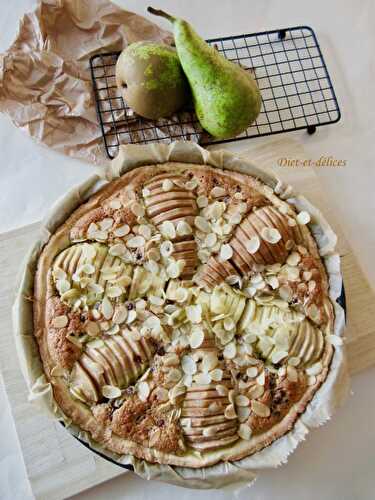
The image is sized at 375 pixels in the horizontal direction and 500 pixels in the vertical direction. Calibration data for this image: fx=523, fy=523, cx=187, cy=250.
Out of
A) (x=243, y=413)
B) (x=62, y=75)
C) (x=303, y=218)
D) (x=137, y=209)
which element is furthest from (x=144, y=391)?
(x=62, y=75)

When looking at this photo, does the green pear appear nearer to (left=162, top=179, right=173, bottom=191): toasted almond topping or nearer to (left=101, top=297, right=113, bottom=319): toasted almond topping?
(left=162, top=179, right=173, bottom=191): toasted almond topping

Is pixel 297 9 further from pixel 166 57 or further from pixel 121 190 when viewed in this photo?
pixel 121 190

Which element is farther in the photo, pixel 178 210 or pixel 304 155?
pixel 304 155

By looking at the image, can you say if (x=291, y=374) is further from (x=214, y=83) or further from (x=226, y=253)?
(x=214, y=83)

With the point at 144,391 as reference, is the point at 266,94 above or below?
above

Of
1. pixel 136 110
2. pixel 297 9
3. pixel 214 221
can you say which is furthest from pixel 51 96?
pixel 297 9

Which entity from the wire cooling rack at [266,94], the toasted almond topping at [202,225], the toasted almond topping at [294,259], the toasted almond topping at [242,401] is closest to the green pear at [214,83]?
the wire cooling rack at [266,94]
